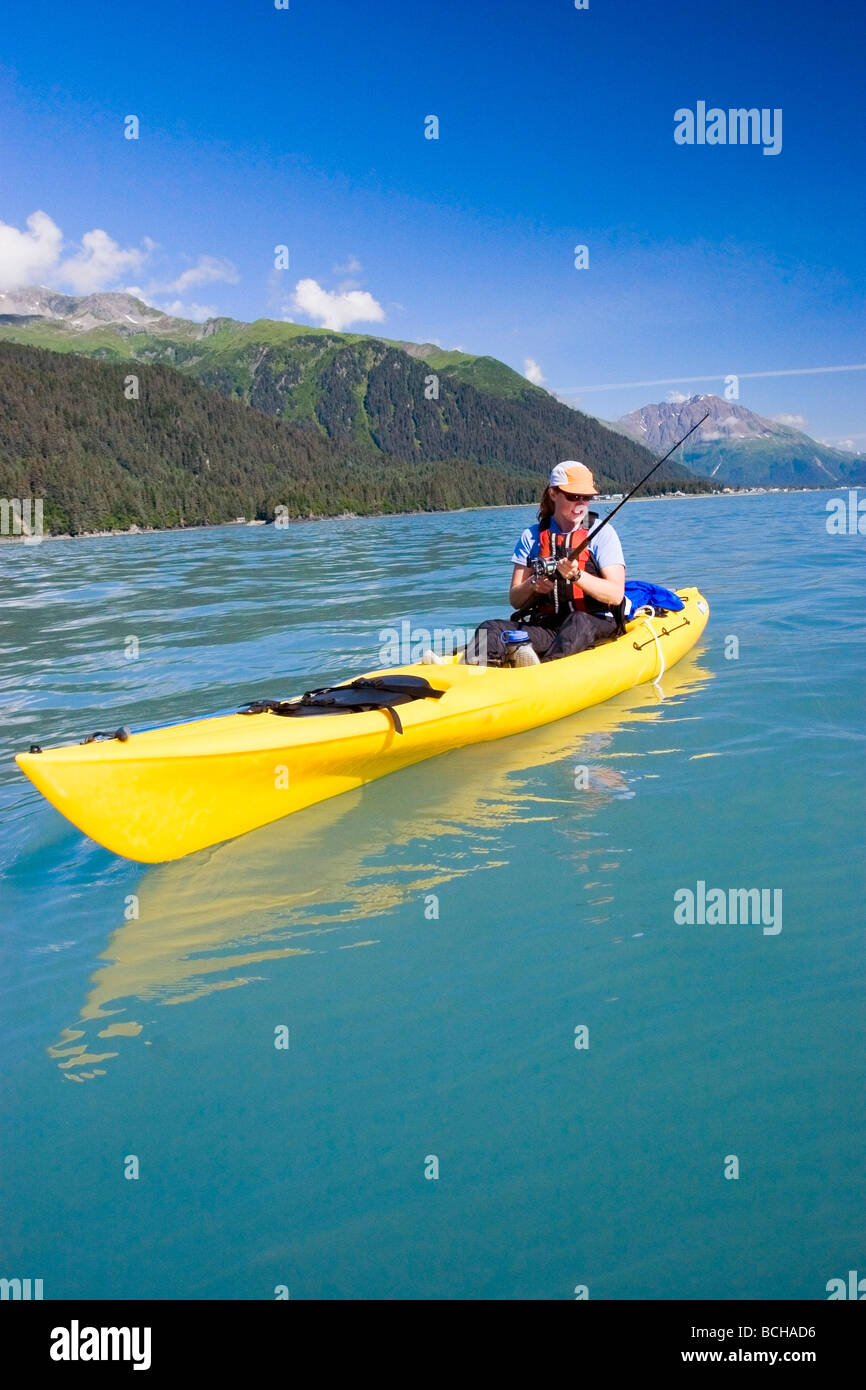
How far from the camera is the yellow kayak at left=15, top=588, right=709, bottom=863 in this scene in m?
4.80

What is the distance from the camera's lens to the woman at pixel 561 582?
7434 millimetres

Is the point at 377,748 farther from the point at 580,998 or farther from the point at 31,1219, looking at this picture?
the point at 31,1219

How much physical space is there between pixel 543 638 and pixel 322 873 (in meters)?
3.79

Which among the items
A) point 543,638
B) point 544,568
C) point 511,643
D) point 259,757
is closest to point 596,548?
point 544,568

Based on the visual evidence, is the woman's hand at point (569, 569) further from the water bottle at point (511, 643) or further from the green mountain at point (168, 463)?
the green mountain at point (168, 463)

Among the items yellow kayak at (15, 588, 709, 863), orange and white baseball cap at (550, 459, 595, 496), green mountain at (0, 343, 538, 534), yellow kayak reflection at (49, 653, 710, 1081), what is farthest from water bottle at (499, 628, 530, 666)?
green mountain at (0, 343, 538, 534)

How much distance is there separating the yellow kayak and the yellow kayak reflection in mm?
166

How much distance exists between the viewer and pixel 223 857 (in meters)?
5.39

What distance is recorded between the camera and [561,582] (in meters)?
7.95

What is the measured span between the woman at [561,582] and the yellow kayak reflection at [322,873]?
1.01 metres

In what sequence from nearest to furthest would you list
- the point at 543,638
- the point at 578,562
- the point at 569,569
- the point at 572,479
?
the point at 572,479 < the point at 569,569 < the point at 578,562 < the point at 543,638

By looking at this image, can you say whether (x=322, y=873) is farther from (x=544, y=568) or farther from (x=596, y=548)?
(x=596, y=548)

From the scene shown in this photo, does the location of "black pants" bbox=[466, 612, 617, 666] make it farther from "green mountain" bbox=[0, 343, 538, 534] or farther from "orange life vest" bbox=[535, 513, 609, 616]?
"green mountain" bbox=[0, 343, 538, 534]
